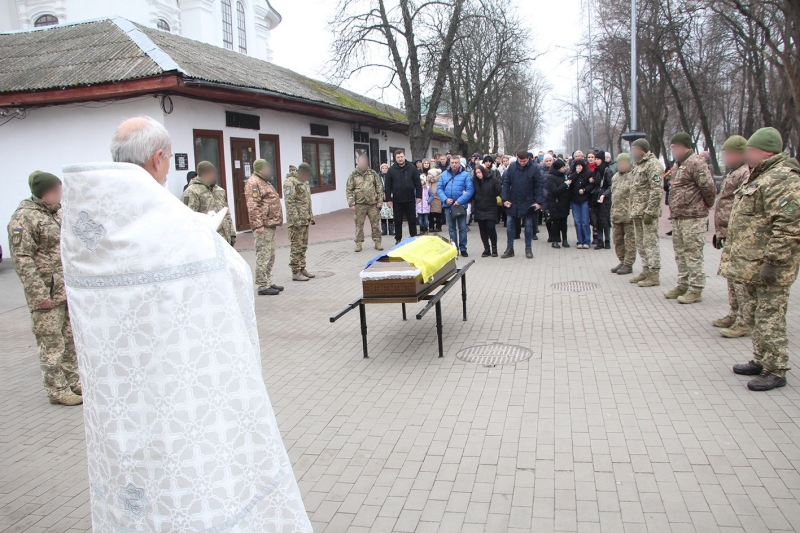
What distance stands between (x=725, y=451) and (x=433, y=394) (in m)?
2.17

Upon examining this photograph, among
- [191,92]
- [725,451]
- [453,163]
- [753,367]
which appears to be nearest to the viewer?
[725,451]

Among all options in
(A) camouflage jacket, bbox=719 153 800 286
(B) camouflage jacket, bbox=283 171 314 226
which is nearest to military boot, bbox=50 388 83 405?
(B) camouflage jacket, bbox=283 171 314 226

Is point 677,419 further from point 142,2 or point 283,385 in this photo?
point 142,2

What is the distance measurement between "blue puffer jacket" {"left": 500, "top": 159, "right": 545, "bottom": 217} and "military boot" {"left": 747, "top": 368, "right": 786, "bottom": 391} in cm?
746

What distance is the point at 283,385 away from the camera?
18.6 feet

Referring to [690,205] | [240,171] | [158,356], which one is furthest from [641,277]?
[240,171]

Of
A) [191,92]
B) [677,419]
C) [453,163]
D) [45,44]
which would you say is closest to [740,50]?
[453,163]

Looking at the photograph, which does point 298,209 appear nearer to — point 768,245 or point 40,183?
point 40,183

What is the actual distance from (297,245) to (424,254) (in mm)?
4694

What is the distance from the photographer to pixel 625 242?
10234mm

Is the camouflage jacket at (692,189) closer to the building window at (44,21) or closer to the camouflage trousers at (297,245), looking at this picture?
the camouflage trousers at (297,245)

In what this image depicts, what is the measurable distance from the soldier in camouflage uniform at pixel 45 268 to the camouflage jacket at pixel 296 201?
5127mm

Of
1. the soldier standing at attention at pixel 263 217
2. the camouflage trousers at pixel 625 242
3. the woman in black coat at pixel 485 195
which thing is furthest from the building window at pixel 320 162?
the camouflage trousers at pixel 625 242

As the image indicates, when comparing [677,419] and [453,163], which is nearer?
[677,419]
